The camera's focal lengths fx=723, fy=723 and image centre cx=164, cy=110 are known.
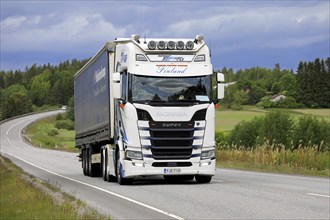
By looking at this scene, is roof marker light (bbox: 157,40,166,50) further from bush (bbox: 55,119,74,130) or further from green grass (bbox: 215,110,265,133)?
bush (bbox: 55,119,74,130)

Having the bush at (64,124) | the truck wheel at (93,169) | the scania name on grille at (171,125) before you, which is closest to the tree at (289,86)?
the bush at (64,124)

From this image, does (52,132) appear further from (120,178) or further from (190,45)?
(190,45)

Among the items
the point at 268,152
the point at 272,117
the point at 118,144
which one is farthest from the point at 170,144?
the point at 272,117

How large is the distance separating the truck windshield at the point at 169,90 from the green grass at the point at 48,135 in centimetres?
8396

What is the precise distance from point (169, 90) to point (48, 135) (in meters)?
107

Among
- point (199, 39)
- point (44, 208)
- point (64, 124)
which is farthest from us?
point (64, 124)

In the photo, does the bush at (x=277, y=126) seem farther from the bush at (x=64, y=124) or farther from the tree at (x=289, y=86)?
the tree at (x=289, y=86)

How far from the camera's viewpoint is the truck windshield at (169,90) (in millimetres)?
21062

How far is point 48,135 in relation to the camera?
415ft

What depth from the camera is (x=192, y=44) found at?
21703mm

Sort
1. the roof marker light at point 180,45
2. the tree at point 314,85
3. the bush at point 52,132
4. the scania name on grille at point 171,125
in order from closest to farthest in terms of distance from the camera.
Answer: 1. the scania name on grille at point 171,125
2. the roof marker light at point 180,45
3. the bush at point 52,132
4. the tree at point 314,85

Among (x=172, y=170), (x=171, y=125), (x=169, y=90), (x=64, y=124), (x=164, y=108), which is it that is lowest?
(x=172, y=170)

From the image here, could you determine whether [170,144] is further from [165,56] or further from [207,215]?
[207,215]

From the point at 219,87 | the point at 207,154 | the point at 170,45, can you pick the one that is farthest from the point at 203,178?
the point at 170,45
